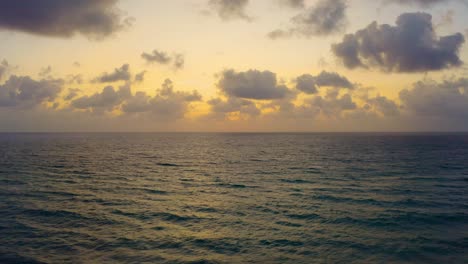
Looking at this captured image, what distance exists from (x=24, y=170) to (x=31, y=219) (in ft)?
134

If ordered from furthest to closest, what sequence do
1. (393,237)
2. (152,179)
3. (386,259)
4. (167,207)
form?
(152,179) < (167,207) < (393,237) < (386,259)

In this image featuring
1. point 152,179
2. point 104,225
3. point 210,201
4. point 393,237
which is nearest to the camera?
point 393,237

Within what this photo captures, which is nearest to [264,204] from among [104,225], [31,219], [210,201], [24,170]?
[210,201]

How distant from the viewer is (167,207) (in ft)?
118

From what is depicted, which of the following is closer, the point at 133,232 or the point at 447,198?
the point at 133,232

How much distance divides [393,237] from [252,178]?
33.2 meters

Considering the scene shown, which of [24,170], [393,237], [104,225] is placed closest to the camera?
[393,237]

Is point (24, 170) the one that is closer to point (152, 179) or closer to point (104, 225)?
point (152, 179)

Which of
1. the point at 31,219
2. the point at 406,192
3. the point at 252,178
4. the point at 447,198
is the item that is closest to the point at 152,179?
the point at 252,178

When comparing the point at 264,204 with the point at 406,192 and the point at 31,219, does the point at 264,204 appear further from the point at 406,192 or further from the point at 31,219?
the point at 31,219

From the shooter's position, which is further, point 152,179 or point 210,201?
point 152,179

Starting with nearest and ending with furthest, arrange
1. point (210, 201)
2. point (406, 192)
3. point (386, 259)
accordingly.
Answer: point (386, 259) < point (210, 201) < point (406, 192)

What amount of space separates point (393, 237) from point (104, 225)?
25.8m

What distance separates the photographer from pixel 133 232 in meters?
27.1
